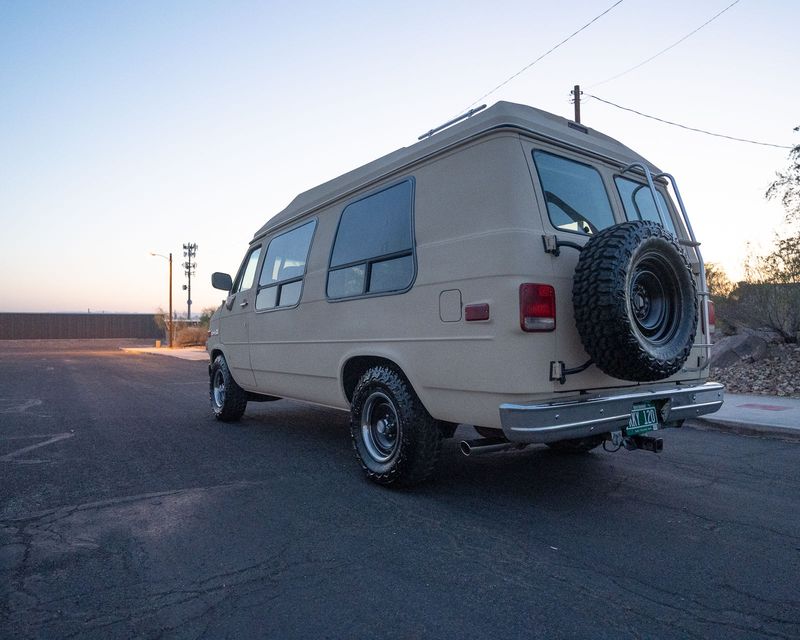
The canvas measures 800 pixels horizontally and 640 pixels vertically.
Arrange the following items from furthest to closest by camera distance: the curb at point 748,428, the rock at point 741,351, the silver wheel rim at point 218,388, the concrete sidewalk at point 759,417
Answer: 1. the rock at point 741,351
2. the silver wheel rim at point 218,388
3. the concrete sidewalk at point 759,417
4. the curb at point 748,428

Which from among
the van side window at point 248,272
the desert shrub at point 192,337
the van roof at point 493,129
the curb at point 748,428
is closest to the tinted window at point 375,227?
the van roof at point 493,129

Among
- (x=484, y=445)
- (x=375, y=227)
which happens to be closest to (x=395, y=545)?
(x=484, y=445)

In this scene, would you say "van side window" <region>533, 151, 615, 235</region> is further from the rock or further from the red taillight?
the rock

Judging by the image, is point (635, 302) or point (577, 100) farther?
point (577, 100)

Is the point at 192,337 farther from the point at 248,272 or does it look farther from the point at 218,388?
the point at 248,272

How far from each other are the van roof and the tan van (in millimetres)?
15

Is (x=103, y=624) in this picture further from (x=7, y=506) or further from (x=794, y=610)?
(x=794, y=610)

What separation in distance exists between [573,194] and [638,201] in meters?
0.90

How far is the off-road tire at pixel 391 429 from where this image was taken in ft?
12.9

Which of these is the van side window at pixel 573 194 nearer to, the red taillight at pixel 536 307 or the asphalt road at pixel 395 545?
the red taillight at pixel 536 307

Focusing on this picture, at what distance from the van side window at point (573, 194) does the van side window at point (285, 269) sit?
2.38 meters

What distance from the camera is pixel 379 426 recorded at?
436 centimetres

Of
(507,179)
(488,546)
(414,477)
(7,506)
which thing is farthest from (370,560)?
(7,506)

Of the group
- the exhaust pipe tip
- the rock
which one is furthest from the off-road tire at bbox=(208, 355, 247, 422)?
the rock
